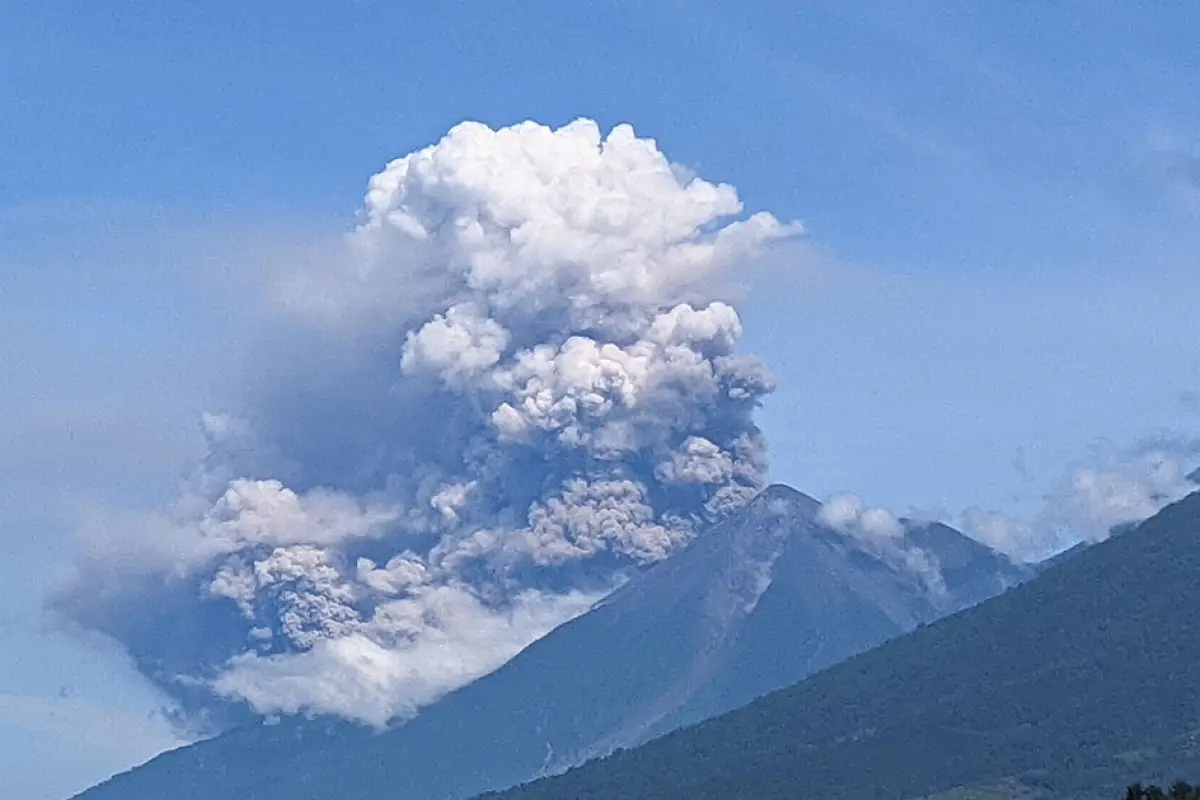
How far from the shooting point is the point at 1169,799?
72188 millimetres
